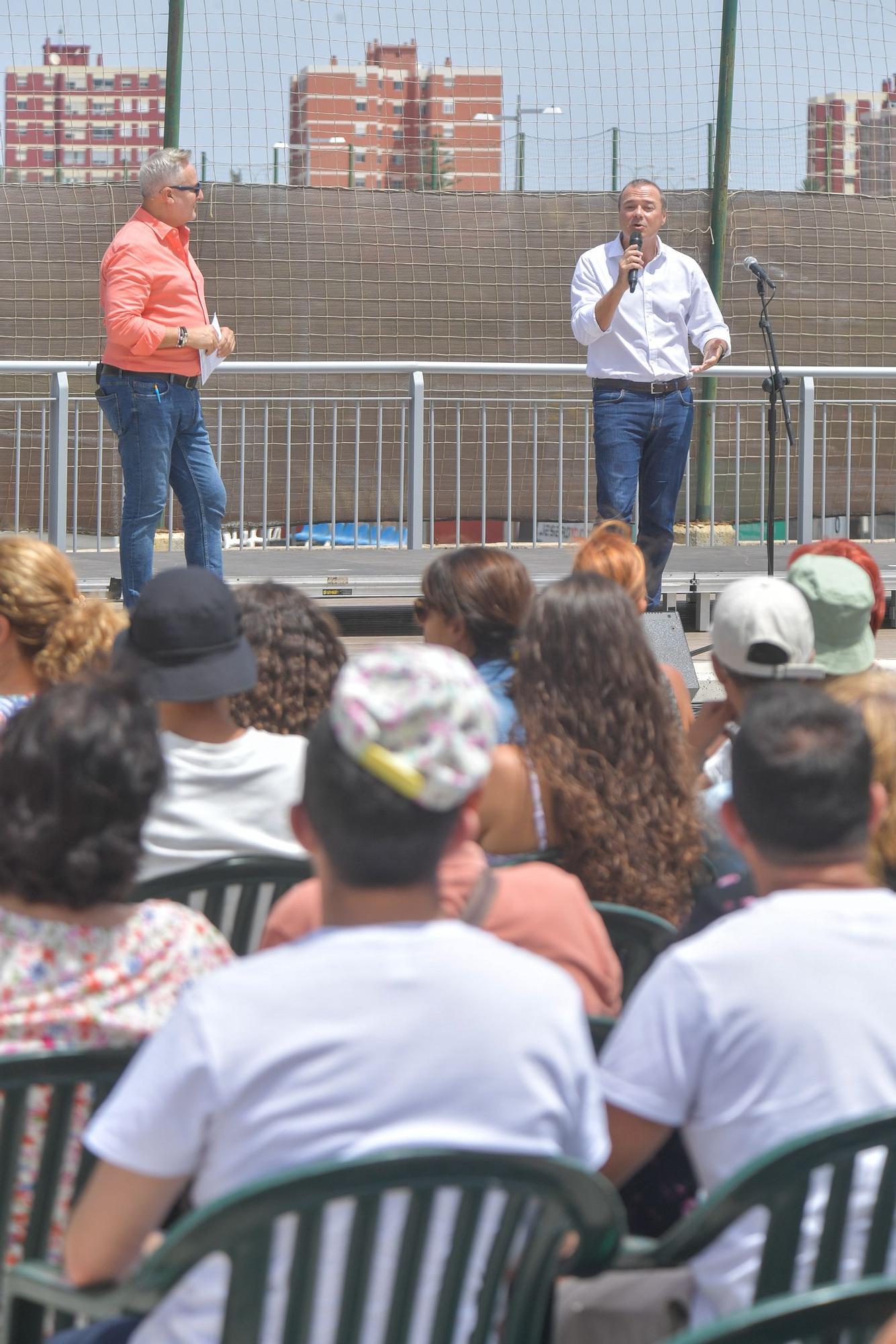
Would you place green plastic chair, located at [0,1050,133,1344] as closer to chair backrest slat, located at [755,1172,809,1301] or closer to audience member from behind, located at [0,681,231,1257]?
audience member from behind, located at [0,681,231,1257]

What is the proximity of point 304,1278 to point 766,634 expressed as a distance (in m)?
1.67

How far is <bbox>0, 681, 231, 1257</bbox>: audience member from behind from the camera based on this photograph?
1804 millimetres

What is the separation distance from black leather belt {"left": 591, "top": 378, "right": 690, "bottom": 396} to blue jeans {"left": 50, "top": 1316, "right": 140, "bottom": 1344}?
5391 mm

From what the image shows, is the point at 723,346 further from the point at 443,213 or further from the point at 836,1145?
the point at 836,1145

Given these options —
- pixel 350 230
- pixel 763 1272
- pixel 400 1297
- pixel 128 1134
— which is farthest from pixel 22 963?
pixel 350 230

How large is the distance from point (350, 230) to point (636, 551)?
23.9 ft

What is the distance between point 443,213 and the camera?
10562mm

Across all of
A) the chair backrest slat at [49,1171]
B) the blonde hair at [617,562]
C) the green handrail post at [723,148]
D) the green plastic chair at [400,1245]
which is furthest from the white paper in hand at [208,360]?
the green plastic chair at [400,1245]

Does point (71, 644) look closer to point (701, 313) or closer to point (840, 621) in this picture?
point (840, 621)

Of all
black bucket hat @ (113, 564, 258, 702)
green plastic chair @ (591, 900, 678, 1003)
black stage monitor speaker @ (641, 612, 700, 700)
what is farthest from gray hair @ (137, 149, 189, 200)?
green plastic chair @ (591, 900, 678, 1003)

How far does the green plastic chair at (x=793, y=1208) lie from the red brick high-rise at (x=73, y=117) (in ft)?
29.3

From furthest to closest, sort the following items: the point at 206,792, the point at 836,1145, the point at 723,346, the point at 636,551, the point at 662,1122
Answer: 1. the point at 723,346
2. the point at 636,551
3. the point at 206,792
4. the point at 662,1122
5. the point at 836,1145

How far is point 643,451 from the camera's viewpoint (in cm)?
685

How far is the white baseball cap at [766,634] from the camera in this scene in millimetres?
2883
